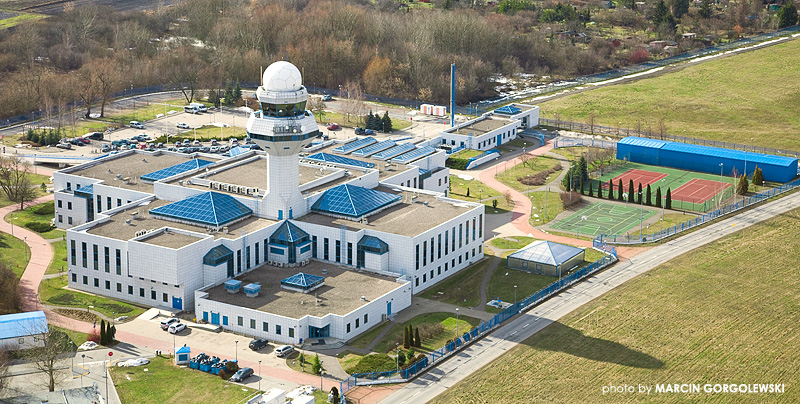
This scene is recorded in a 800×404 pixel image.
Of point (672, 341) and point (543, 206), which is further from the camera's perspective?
point (543, 206)

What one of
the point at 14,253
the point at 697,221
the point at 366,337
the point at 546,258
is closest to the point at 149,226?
the point at 14,253

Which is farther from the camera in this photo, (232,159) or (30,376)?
(232,159)

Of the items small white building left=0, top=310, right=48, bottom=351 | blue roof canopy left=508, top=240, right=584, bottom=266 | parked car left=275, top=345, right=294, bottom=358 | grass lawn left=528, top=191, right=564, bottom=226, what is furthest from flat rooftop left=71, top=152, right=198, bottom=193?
grass lawn left=528, top=191, right=564, bottom=226

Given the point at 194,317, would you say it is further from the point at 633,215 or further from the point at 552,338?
the point at 633,215

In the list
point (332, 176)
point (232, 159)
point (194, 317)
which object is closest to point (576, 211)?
point (332, 176)

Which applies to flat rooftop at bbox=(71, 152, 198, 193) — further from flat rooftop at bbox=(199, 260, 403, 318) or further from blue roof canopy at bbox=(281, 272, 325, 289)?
blue roof canopy at bbox=(281, 272, 325, 289)

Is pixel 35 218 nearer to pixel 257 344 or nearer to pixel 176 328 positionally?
pixel 176 328
